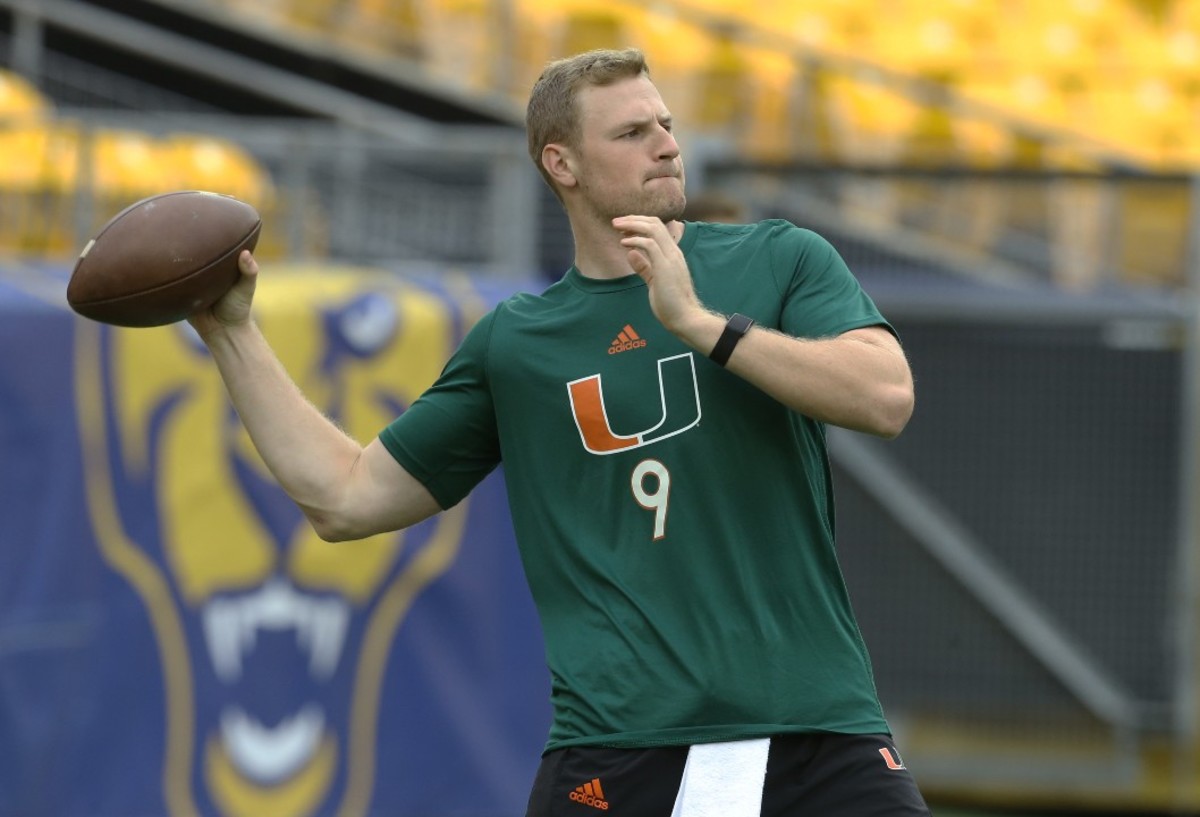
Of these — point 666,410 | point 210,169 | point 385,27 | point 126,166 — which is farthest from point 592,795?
point 385,27

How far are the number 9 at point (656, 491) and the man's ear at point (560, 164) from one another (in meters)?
0.50

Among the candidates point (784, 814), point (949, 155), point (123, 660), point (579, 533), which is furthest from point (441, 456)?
point (949, 155)

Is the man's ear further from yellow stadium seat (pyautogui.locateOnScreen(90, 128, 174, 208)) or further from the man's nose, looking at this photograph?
yellow stadium seat (pyautogui.locateOnScreen(90, 128, 174, 208))

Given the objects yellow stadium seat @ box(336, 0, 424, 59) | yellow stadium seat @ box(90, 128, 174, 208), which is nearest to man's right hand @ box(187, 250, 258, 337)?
yellow stadium seat @ box(90, 128, 174, 208)

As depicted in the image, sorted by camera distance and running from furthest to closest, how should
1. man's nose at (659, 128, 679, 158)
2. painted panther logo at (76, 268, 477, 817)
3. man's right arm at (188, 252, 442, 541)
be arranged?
painted panther logo at (76, 268, 477, 817) < man's right arm at (188, 252, 442, 541) < man's nose at (659, 128, 679, 158)

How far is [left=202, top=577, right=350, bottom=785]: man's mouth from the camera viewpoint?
6516 mm

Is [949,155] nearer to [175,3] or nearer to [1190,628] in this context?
[1190,628]

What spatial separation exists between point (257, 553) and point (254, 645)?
0.98 feet

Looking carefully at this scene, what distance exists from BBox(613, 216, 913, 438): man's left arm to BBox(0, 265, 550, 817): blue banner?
307cm

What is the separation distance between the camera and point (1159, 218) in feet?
30.3

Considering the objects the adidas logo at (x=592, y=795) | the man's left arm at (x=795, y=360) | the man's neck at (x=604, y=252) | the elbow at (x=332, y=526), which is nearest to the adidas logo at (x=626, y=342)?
the man's neck at (x=604, y=252)

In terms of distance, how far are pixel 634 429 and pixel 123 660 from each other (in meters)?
3.15

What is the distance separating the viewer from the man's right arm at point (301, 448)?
12.1 feet

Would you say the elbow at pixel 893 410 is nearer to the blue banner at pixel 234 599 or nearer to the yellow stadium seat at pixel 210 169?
the blue banner at pixel 234 599
